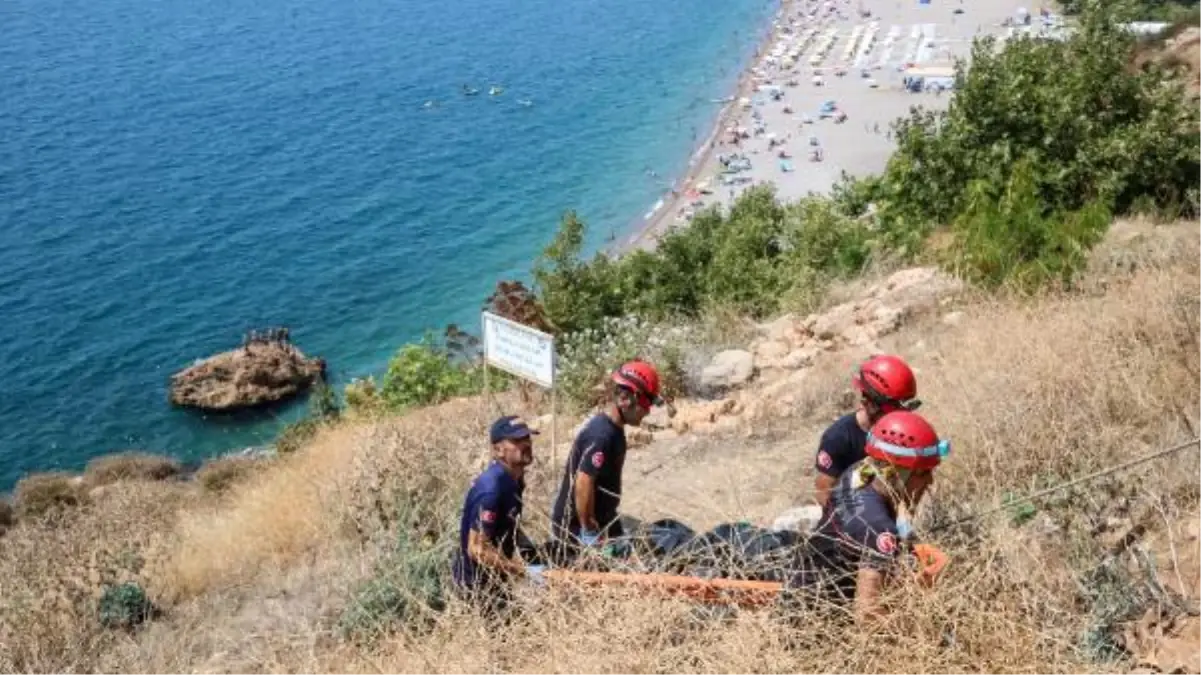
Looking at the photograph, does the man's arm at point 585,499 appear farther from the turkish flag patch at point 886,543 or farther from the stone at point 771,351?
the stone at point 771,351

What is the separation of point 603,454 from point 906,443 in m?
1.96

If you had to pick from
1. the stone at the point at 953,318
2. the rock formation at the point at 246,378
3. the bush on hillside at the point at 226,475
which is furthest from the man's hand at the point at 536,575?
the rock formation at the point at 246,378

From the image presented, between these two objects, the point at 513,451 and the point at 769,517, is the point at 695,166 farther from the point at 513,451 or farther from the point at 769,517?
the point at 513,451

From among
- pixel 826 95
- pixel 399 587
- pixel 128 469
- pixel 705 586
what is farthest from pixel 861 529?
pixel 826 95

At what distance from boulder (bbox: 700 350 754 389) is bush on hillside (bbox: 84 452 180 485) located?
15.5 m

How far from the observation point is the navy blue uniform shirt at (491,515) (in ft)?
16.8

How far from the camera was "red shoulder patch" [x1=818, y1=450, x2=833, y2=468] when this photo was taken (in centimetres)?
544

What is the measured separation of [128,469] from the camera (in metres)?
22.9

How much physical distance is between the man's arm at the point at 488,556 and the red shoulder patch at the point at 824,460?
5.51ft

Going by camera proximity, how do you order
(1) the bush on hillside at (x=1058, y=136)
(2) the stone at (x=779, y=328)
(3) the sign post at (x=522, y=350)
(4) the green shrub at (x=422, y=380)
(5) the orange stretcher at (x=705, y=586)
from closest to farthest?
1. (5) the orange stretcher at (x=705, y=586)
2. (3) the sign post at (x=522, y=350)
3. (2) the stone at (x=779, y=328)
4. (1) the bush on hillside at (x=1058, y=136)
5. (4) the green shrub at (x=422, y=380)

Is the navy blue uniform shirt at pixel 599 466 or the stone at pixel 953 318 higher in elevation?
the navy blue uniform shirt at pixel 599 466

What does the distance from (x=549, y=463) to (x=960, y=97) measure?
32.8ft

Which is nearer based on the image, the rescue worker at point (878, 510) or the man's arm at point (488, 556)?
the rescue worker at point (878, 510)

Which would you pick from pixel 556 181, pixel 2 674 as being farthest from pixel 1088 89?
pixel 556 181
